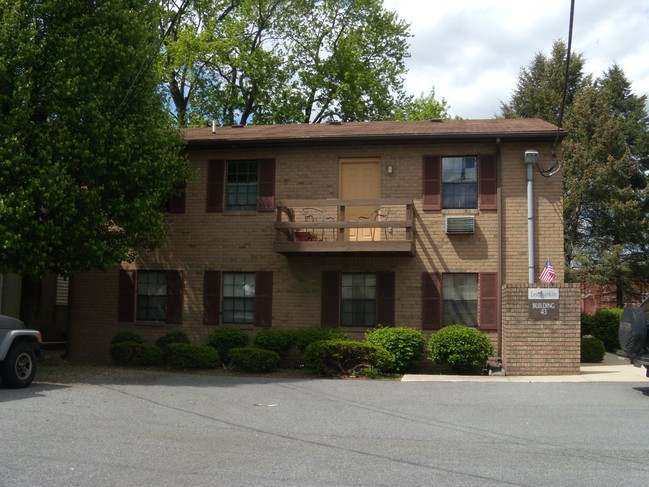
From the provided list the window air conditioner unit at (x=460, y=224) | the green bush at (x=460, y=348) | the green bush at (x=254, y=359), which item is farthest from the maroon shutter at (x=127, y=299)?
the window air conditioner unit at (x=460, y=224)

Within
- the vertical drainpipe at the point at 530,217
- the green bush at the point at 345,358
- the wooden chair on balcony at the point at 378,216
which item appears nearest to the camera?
the green bush at the point at 345,358

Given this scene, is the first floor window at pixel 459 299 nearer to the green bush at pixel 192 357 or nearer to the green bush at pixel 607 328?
the green bush at pixel 192 357

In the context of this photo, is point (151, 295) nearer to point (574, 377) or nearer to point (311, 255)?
point (311, 255)

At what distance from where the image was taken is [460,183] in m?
16.9

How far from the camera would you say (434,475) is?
640 cm

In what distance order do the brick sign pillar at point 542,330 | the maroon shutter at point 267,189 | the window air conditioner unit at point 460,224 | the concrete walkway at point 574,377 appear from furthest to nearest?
the maroon shutter at point 267,189, the window air conditioner unit at point 460,224, the brick sign pillar at point 542,330, the concrete walkway at point 574,377

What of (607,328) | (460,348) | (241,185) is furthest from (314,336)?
(607,328)

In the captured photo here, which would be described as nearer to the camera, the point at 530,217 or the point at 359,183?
the point at 530,217

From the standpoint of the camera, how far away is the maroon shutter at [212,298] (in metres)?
17.7

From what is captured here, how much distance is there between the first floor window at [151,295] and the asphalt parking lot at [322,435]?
5438 millimetres

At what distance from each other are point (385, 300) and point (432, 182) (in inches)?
123

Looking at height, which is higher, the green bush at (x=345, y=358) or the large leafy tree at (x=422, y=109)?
the large leafy tree at (x=422, y=109)

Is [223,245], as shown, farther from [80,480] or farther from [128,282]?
[80,480]

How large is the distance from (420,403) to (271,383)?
3.61 meters
